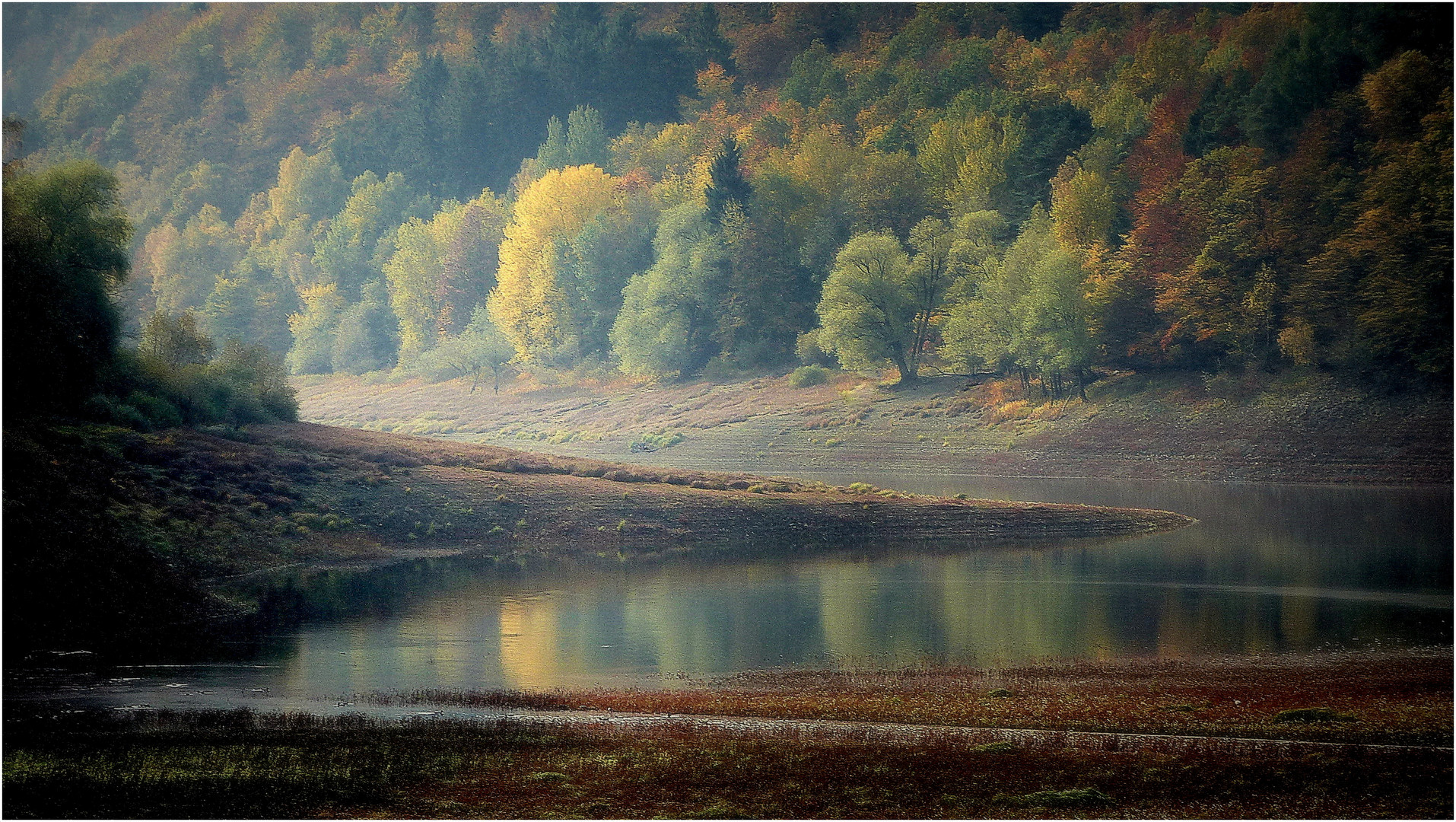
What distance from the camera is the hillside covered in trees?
2215 inches

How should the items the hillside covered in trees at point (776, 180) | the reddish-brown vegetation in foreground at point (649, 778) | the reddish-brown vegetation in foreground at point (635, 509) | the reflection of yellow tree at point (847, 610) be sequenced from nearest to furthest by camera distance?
the reddish-brown vegetation in foreground at point (649, 778)
the reflection of yellow tree at point (847, 610)
the reddish-brown vegetation in foreground at point (635, 509)
the hillside covered in trees at point (776, 180)

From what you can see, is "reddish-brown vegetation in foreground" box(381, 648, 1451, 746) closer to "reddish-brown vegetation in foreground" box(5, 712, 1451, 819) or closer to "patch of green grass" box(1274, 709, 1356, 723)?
"patch of green grass" box(1274, 709, 1356, 723)

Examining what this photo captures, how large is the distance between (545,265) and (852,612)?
71110 mm

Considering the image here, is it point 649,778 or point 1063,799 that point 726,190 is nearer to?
point 649,778

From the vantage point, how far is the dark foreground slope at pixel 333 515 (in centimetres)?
2778

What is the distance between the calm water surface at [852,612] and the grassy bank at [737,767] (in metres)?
3.60

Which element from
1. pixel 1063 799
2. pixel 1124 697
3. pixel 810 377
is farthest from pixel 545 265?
pixel 1063 799

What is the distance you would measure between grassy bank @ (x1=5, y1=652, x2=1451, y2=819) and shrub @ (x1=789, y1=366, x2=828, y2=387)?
178 feet

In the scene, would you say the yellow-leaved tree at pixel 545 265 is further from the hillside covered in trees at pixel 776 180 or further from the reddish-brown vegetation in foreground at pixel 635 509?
the reddish-brown vegetation in foreground at pixel 635 509

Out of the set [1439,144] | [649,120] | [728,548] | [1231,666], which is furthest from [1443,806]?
[649,120]

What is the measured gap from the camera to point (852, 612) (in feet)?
98.2

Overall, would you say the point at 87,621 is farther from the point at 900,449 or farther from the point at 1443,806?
the point at 900,449

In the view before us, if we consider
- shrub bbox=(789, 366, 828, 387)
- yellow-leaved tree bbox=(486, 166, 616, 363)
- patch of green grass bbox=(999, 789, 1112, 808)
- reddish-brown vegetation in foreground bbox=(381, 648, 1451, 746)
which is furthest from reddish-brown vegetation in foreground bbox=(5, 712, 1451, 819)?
yellow-leaved tree bbox=(486, 166, 616, 363)

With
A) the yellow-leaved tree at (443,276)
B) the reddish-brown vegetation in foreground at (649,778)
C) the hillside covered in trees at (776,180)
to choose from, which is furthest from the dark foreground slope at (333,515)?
the yellow-leaved tree at (443,276)
